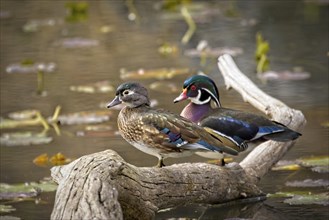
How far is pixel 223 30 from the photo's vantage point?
11.3 meters

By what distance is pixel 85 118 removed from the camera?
7887 mm

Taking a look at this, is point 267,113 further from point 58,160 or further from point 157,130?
point 157,130

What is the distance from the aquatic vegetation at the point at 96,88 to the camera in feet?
29.0

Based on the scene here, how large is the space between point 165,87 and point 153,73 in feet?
1.62

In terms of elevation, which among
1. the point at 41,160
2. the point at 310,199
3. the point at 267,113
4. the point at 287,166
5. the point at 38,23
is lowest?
the point at 38,23

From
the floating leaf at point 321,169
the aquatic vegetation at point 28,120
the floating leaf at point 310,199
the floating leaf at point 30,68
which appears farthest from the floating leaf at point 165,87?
the floating leaf at point 310,199

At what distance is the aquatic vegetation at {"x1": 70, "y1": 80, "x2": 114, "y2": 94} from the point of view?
8854mm

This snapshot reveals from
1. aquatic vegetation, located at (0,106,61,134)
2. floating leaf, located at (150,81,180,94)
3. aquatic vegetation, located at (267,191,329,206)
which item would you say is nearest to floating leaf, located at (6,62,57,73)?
floating leaf, located at (150,81,180,94)

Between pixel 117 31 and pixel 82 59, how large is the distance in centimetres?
130

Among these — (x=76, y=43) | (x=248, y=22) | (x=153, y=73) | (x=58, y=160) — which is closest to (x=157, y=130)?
(x=58, y=160)

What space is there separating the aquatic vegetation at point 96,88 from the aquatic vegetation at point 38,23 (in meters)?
2.98

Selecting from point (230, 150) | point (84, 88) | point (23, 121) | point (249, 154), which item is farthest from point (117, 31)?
point (230, 150)

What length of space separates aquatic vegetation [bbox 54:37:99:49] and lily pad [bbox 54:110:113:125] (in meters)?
2.92

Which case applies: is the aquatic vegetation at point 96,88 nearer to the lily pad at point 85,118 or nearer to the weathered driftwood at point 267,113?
the lily pad at point 85,118
